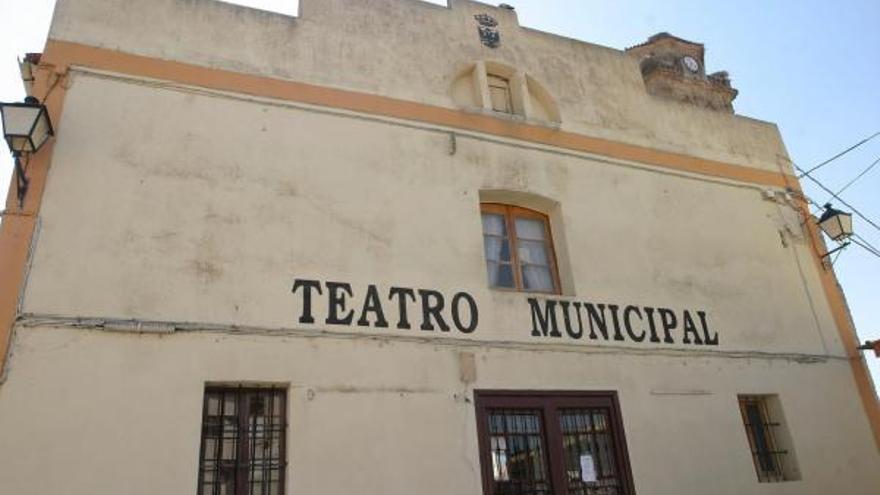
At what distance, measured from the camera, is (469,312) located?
7.70 m

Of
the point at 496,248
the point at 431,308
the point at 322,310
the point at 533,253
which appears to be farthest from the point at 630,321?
the point at 322,310

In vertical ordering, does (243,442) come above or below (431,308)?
below

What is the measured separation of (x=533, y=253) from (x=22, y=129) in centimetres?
566

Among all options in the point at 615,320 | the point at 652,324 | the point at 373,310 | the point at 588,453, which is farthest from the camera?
the point at 652,324

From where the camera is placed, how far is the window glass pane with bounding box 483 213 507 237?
8.62 metres

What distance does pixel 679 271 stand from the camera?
9.37m

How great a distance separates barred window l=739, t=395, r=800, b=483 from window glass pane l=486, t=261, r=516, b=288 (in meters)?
3.47

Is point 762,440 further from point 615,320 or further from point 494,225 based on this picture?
point 494,225

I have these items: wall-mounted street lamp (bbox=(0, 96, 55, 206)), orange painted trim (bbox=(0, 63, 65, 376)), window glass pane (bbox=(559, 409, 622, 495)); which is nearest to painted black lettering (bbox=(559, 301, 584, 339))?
window glass pane (bbox=(559, 409, 622, 495))

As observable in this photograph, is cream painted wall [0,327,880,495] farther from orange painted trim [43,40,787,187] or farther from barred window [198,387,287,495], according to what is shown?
orange painted trim [43,40,787,187]

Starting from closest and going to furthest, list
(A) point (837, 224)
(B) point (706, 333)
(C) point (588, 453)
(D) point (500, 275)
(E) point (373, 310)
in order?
(E) point (373, 310)
(C) point (588, 453)
(D) point (500, 275)
(B) point (706, 333)
(A) point (837, 224)

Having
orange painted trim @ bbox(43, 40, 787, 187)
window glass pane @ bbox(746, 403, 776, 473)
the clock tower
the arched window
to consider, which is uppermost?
the clock tower

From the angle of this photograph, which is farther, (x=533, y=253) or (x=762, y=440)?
(x=762, y=440)

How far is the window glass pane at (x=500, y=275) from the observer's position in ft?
27.1
